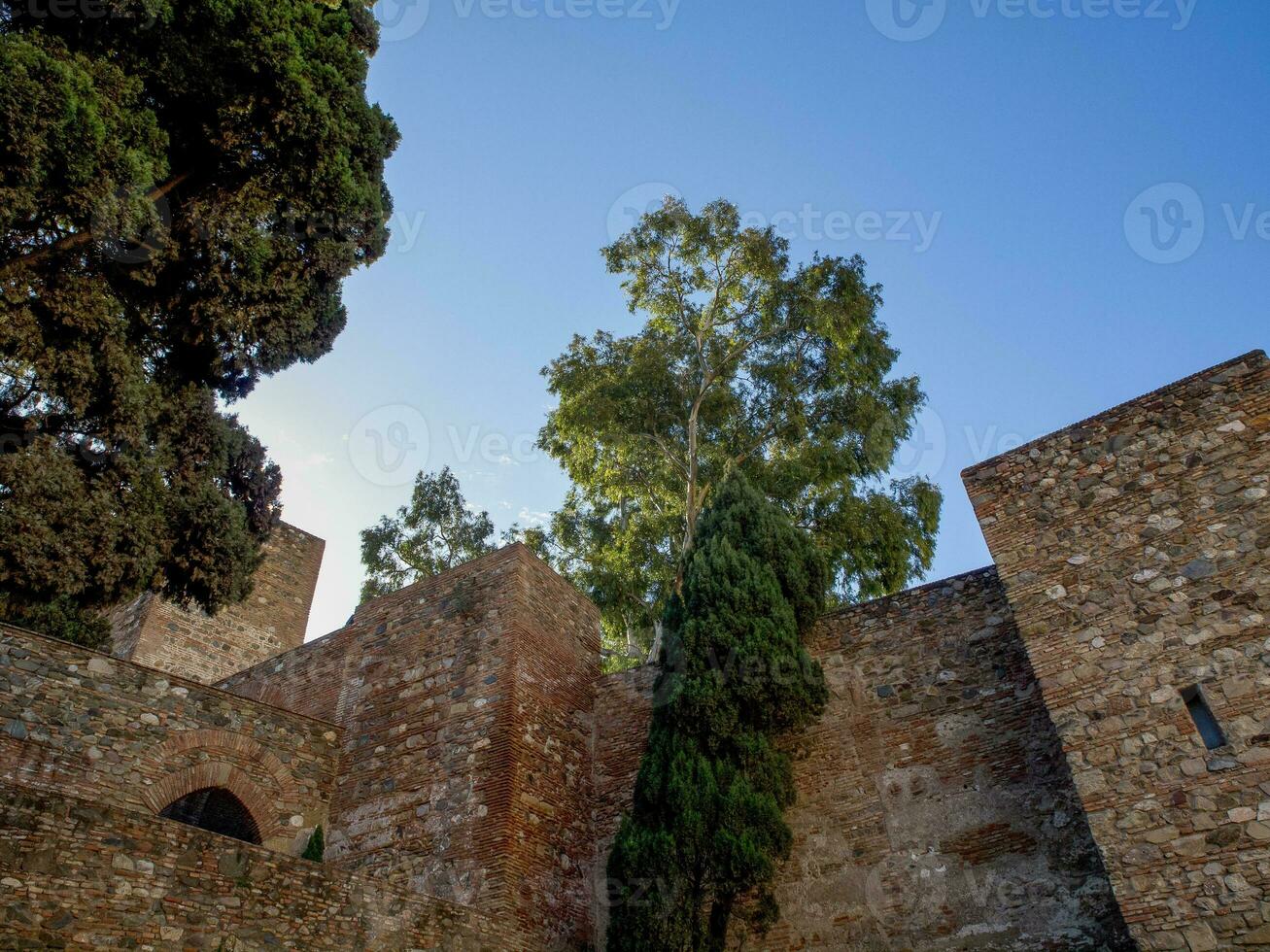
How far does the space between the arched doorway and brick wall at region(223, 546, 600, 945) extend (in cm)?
92

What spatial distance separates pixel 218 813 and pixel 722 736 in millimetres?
5865

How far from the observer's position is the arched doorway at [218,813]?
10.4 meters

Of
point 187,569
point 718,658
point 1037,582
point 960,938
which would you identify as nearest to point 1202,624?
point 1037,582

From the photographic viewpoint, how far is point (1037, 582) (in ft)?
26.7

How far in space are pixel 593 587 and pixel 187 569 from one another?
383 inches

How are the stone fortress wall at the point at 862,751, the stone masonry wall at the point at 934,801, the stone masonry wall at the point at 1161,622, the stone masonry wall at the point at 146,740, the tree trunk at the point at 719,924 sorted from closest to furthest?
the stone masonry wall at the point at 1161,622 < the stone fortress wall at the point at 862,751 < the stone masonry wall at the point at 934,801 < the tree trunk at the point at 719,924 < the stone masonry wall at the point at 146,740

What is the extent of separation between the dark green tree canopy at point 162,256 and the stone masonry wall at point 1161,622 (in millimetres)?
6709

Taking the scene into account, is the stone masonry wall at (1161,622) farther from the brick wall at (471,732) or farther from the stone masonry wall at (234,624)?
the stone masonry wall at (234,624)

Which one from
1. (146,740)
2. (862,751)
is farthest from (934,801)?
(146,740)

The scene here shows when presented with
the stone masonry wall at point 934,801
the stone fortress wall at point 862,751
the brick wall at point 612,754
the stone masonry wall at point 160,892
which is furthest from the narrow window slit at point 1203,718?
the stone masonry wall at point 160,892

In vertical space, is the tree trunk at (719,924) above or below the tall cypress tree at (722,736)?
below

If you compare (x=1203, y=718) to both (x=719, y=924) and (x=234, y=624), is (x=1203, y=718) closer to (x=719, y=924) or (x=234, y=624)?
(x=719, y=924)

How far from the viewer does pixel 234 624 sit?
17.3m

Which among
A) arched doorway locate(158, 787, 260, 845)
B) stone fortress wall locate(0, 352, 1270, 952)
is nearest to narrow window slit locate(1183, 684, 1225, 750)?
stone fortress wall locate(0, 352, 1270, 952)
